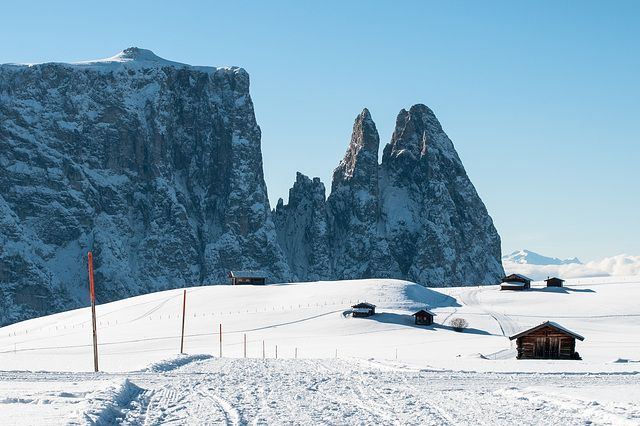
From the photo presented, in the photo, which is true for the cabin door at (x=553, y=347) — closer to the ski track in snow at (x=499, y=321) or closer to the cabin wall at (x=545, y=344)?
the cabin wall at (x=545, y=344)

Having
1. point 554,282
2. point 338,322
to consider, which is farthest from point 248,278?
point 554,282

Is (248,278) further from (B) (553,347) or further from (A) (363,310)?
(B) (553,347)

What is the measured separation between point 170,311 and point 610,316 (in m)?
61.9

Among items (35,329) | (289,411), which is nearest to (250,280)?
(35,329)

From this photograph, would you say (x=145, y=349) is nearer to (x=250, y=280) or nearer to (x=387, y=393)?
(x=387, y=393)

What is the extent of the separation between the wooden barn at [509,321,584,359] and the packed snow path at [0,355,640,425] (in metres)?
21.7

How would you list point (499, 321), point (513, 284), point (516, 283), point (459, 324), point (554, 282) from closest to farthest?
point (459, 324) → point (499, 321) → point (513, 284) → point (516, 283) → point (554, 282)

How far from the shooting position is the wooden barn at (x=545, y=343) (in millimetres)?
47875

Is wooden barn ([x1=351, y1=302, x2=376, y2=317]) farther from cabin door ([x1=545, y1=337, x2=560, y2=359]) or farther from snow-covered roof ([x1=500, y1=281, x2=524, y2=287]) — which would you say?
snow-covered roof ([x1=500, y1=281, x2=524, y2=287])

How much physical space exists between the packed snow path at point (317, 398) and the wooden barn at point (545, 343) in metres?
21.7

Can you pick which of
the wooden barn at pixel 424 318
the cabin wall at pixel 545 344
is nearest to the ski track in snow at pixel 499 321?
the cabin wall at pixel 545 344

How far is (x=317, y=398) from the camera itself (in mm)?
18719

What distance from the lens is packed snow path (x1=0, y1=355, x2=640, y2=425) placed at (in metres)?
15.5

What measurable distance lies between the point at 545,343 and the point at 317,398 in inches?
1337
